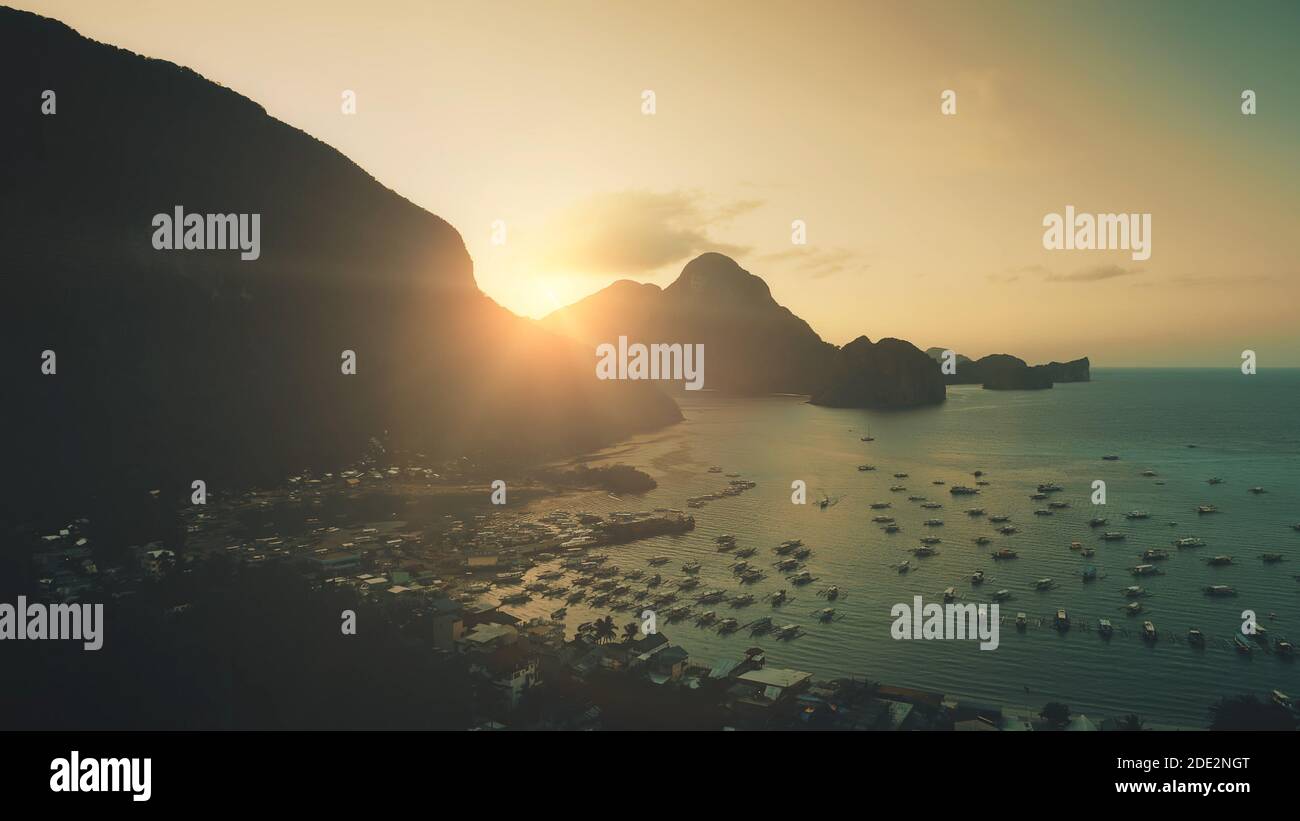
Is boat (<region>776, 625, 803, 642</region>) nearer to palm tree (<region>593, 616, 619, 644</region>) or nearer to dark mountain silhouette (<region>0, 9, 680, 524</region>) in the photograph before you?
palm tree (<region>593, 616, 619, 644</region>)

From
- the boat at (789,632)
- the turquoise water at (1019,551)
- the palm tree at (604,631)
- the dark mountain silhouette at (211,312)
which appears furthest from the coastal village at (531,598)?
the dark mountain silhouette at (211,312)

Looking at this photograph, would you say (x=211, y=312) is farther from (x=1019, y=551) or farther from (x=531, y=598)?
(x=1019, y=551)

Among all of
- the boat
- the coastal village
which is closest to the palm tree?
the coastal village

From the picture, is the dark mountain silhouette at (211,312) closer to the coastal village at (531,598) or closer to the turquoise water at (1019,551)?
the coastal village at (531,598)

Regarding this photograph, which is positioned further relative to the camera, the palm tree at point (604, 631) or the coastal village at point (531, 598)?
the palm tree at point (604, 631)

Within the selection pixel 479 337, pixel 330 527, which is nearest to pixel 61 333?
pixel 330 527
